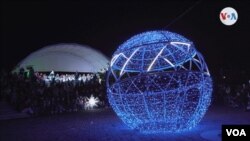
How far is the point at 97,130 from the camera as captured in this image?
12.7 meters

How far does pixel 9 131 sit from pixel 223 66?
18.8 m

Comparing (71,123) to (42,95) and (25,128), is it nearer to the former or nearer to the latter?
(25,128)

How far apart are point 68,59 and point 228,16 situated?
12.6 metres

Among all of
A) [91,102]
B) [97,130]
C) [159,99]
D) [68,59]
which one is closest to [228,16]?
[91,102]

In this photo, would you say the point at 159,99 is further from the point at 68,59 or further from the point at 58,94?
the point at 68,59

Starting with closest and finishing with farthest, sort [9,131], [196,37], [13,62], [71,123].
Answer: [9,131], [71,123], [13,62], [196,37]

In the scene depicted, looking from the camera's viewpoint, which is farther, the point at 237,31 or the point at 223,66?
the point at 237,31

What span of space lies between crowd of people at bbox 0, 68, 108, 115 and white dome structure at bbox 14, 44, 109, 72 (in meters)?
5.52

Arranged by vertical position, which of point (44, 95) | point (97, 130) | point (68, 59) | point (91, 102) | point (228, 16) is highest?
point (228, 16)

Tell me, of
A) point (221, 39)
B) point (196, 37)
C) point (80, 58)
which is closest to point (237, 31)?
point (221, 39)

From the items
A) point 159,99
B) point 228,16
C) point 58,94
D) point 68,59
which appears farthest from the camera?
point 68,59

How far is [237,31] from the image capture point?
102 ft

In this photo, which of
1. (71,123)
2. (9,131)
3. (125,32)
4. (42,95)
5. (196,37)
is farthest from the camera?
(196,37)

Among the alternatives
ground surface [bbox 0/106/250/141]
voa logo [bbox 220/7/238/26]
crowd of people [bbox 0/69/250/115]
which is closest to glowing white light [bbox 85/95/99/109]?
crowd of people [bbox 0/69/250/115]
